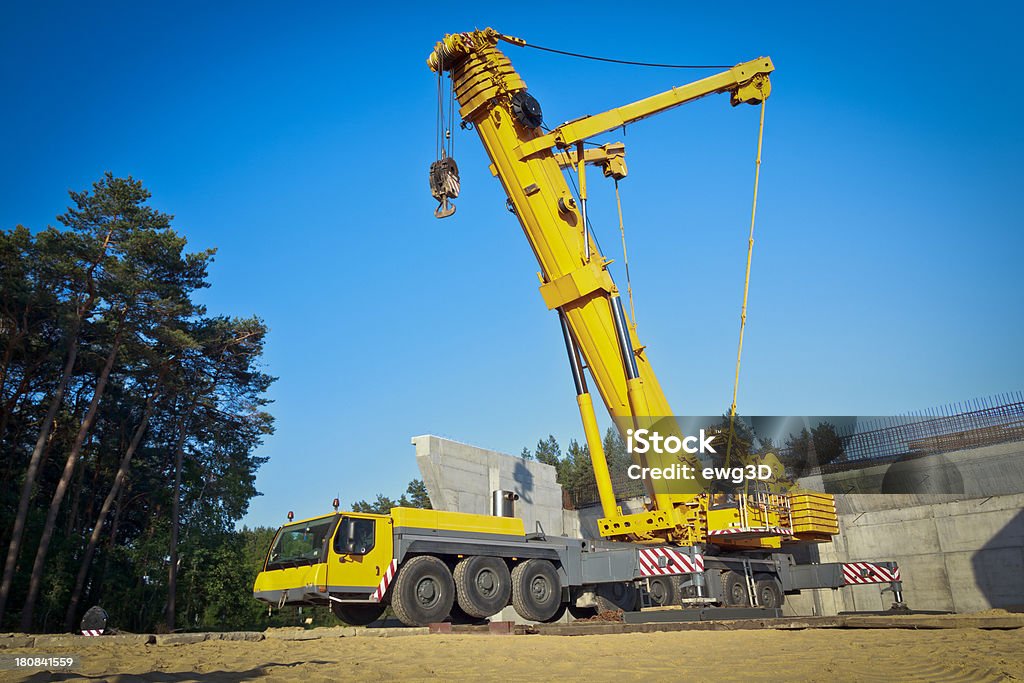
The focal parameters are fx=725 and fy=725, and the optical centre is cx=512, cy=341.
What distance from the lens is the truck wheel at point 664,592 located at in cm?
1323

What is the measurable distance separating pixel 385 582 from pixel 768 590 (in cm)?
796

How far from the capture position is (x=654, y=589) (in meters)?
13.2

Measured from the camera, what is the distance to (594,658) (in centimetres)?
619

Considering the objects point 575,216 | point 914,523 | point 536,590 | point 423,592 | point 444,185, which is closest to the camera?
point 423,592

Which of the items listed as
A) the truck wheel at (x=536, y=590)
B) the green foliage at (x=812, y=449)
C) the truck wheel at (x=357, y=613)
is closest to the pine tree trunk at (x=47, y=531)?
the truck wheel at (x=357, y=613)

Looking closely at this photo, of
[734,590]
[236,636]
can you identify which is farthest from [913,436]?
[236,636]

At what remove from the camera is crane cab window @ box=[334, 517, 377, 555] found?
408 inches

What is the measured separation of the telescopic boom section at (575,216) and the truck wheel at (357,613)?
4511mm

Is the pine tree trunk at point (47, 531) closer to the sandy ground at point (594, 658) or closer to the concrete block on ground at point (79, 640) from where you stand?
the concrete block on ground at point (79, 640)

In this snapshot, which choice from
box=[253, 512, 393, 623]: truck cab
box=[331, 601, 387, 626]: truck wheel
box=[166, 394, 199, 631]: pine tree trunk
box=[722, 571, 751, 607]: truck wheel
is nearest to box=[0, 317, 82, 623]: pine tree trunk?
box=[166, 394, 199, 631]: pine tree trunk

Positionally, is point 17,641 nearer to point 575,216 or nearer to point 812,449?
point 575,216

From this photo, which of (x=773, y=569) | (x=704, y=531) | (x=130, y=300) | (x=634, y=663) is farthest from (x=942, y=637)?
(x=130, y=300)

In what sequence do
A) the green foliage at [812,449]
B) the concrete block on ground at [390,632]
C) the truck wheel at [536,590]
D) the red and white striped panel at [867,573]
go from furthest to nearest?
1. the green foliage at [812,449]
2. the red and white striped panel at [867,573]
3. the truck wheel at [536,590]
4. the concrete block on ground at [390,632]

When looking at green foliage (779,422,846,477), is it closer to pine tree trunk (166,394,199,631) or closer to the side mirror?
the side mirror
